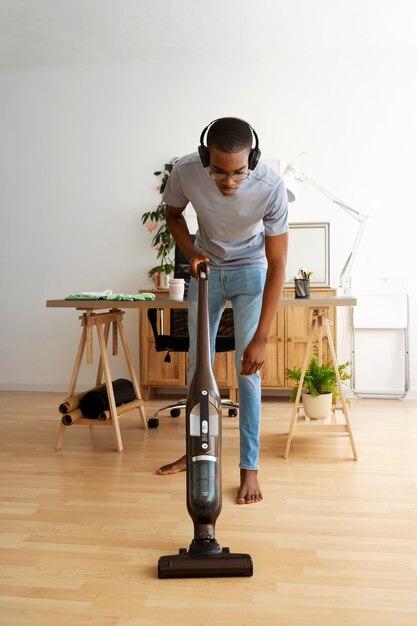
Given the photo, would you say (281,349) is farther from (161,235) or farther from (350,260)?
(161,235)

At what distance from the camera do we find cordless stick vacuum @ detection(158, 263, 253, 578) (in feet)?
5.43

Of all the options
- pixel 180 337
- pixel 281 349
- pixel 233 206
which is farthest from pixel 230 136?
pixel 281 349

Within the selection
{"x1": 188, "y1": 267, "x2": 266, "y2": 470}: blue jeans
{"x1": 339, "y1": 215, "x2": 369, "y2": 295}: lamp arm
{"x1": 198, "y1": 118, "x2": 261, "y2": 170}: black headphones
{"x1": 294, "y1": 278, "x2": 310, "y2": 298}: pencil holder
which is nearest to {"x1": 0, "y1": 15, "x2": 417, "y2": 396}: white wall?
{"x1": 339, "y1": 215, "x2": 369, "y2": 295}: lamp arm

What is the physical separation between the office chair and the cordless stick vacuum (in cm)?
170

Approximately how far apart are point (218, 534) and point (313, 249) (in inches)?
122

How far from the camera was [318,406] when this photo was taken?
10.4 feet

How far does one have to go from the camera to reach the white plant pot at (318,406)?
10.4 ft

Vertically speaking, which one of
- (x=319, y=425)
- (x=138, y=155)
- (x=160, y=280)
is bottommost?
(x=319, y=425)

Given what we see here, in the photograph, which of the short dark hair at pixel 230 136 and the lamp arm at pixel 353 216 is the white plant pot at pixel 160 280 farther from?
the short dark hair at pixel 230 136

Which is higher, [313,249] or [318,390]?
[313,249]

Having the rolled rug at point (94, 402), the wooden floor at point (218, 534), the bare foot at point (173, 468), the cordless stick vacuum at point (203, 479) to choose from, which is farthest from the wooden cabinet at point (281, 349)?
the cordless stick vacuum at point (203, 479)

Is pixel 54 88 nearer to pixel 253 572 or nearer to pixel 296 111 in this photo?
pixel 296 111

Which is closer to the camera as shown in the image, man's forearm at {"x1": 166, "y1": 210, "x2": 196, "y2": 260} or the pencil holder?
man's forearm at {"x1": 166, "y1": 210, "x2": 196, "y2": 260}

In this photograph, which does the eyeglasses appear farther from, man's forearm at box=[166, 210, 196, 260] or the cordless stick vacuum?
man's forearm at box=[166, 210, 196, 260]
